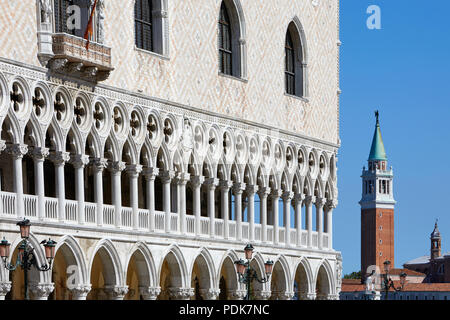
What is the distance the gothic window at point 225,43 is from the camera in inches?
1517

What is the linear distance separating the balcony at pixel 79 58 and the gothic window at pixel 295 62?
11744 mm

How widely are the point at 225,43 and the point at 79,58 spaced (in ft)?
29.4

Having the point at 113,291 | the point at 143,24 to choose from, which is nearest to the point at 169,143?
the point at 143,24

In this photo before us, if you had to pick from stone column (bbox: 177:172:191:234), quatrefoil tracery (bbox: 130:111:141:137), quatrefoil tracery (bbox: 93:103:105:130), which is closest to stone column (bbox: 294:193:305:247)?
stone column (bbox: 177:172:191:234)

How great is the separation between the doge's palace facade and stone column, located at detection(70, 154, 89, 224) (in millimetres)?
35

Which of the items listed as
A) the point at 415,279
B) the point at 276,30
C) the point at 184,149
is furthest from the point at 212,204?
the point at 415,279

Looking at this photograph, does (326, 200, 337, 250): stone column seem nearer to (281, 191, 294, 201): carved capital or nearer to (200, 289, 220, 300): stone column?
(281, 191, 294, 201): carved capital

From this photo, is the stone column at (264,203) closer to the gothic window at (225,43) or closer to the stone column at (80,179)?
the gothic window at (225,43)

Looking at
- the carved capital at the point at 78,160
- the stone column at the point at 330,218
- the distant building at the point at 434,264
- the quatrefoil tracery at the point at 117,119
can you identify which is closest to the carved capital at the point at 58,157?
the carved capital at the point at 78,160

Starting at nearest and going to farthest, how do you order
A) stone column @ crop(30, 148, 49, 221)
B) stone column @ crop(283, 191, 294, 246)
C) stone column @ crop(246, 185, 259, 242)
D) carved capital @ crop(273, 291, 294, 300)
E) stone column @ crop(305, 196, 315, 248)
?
stone column @ crop(30, 148, 49, 221)
stone column @ crop(246, 185, 259, 242)
carved capital @ crop(273, 291, 294, 300)
stone column @ crop(283, 191, 294, 246)
stone column @ crop(305, 196, 315, 248)

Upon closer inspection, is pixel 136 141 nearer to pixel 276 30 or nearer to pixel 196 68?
pixel 196 68

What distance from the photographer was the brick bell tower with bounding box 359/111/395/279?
146 meters

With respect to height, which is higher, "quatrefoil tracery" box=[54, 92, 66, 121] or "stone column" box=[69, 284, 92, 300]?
"quatrefoil tracery" box=[54, 92, 66, 121]

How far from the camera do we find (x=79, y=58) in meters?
30.5
